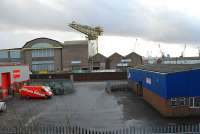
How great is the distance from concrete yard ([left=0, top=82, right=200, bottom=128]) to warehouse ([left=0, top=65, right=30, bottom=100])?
4.70m

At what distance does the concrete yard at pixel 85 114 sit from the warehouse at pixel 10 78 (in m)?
4.70

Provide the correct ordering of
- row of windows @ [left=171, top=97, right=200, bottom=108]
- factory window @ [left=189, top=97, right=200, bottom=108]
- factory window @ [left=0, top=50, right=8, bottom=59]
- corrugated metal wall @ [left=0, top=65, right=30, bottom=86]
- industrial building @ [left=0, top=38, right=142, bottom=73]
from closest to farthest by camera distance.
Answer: row of windows @ [left=171, top=97, right=200, bottom=108] → factory window @ [left=189, top=97, right=200, bottom=108] → corrugated metal wall @ [left=0, top=65, right=30, bottom=86] → industrial building @ [left=0, top=38, right=142, bottom=73] → factory window @ [left=0, top=50, right=8, bottom=59]

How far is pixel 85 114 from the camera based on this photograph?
36031mm

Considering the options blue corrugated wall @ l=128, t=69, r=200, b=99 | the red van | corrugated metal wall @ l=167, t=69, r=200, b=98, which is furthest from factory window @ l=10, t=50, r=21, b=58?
corrugated metal wall @ l=167, t=69, r=200, b=98

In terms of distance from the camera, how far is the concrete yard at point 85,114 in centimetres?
3111

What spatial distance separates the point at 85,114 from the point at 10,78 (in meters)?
22.6

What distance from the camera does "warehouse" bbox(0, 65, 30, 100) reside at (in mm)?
51500

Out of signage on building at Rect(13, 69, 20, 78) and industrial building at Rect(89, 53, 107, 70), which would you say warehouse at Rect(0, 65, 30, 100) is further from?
industrial building at Rect(89, 53, 107, 70)

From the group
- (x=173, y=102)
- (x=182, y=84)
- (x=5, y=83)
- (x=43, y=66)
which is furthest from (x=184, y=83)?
(x=43, y=66)

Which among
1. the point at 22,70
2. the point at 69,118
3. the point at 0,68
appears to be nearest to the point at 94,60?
the point at 22,70

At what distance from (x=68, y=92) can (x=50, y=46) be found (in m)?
51.0

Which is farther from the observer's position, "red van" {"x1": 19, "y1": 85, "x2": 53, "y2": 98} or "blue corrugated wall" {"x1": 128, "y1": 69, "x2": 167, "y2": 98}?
"red van" {"x1": 19, "y1": 85, "x2": 53, "y2": 98}

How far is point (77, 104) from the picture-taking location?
44094mm

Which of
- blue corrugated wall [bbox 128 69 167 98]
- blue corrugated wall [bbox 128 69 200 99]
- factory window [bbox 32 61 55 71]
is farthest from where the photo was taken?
factory window [bbox 32 61 55 71]
